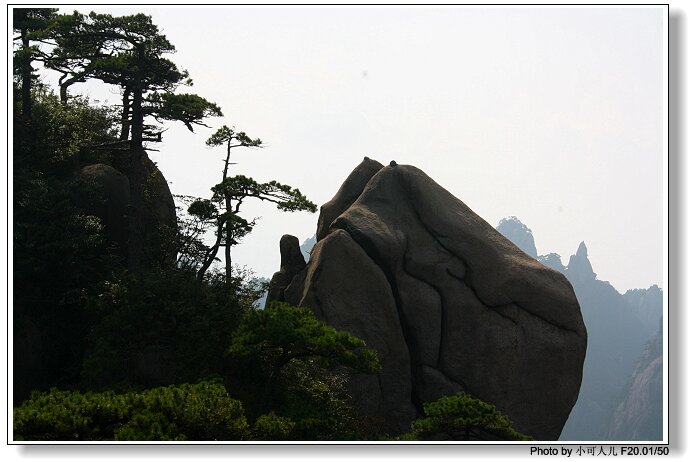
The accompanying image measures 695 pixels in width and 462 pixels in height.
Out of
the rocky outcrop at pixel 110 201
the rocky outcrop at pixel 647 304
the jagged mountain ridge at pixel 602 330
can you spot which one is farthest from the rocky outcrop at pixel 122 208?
the rocky outcrop at pixel 647 304

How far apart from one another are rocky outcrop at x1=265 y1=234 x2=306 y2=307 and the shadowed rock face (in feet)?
2.33

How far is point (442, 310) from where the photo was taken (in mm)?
19266

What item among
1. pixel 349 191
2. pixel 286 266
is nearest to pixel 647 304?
pixel 349 191

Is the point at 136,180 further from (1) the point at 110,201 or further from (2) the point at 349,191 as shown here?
(2) the point at 349,191

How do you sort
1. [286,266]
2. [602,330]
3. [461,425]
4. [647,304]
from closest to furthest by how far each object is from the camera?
[461,425] → [286,266] → [602,330] → [647,304]

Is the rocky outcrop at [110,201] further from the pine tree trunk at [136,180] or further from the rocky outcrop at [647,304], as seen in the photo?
the rocky outcrop at [647,304]

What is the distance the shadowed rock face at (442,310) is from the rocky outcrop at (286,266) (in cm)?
71

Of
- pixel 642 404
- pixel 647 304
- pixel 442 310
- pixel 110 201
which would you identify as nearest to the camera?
pixel 442 310

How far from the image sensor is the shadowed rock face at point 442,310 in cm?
1847

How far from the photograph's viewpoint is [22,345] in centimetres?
1980

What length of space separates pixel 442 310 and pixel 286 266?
13.7 feet

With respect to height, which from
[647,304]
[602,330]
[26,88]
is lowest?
[602,330]
